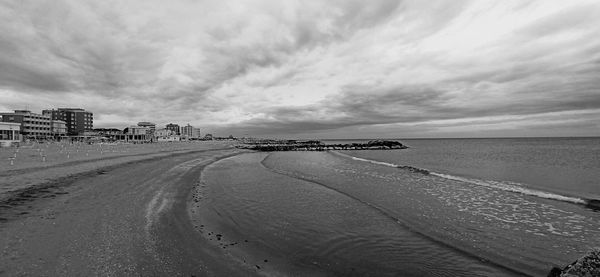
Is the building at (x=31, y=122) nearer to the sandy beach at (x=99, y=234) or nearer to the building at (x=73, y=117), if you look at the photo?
the building at (x=73, y=117)

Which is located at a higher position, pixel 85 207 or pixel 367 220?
pixel 85 207

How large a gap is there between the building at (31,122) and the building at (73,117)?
23.0m

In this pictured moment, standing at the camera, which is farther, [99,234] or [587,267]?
[99,234]

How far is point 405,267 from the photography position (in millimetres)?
6922

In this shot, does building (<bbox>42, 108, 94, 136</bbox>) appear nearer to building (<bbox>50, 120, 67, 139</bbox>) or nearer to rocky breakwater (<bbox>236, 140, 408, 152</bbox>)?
building (<bbox>50, 120, 67, 139</bbox>)

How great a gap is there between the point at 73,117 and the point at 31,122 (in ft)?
128

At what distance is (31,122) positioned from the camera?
111750 mm

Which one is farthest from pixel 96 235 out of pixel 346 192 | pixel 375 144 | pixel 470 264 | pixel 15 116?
pixel 15 116

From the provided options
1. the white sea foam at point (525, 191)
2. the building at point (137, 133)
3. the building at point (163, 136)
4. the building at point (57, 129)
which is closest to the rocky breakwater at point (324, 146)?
the white sea foam at point (525, 191)

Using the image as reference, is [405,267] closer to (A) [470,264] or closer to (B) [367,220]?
(A) [470,264]

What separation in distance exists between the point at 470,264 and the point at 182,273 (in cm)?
753

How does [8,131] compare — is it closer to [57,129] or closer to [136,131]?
[57,129]

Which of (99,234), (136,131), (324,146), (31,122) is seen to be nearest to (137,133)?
(136,131)

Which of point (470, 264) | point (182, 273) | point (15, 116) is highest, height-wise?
point (15, 116)
